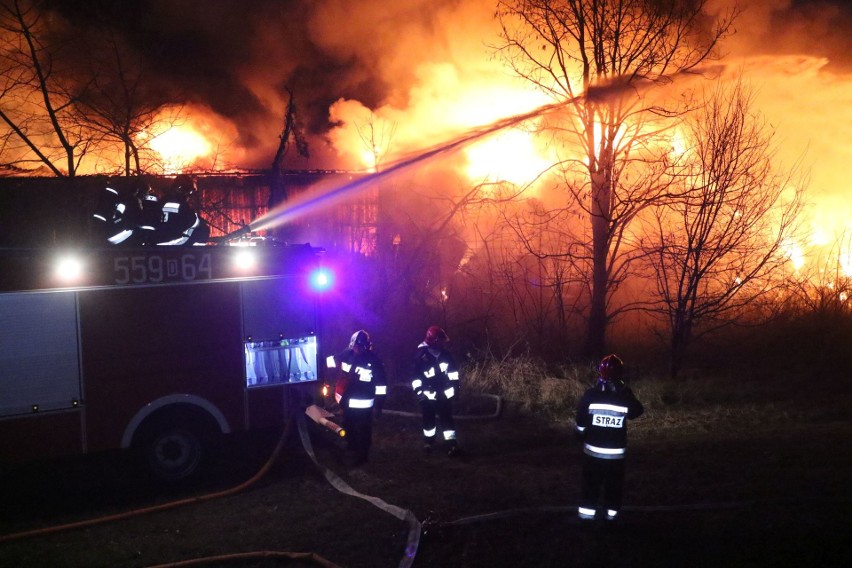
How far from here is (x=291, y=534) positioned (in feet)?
18.0

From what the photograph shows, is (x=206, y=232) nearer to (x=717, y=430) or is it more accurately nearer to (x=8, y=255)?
(x=8, y=255)

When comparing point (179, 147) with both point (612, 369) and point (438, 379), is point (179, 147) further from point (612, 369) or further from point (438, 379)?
point (612, 369)

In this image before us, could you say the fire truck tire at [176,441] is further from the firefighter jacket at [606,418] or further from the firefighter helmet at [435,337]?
the firefighter jacket at [606,418]

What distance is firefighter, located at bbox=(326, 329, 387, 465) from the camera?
7418 millimetres

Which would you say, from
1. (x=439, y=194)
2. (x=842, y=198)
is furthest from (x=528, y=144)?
(x=842, y=198)

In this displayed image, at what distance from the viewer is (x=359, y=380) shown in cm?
741

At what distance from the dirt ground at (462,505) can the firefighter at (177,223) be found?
2661 mm

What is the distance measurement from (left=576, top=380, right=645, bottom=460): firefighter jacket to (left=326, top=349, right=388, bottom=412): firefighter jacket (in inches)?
111

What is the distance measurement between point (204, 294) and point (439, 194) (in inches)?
359

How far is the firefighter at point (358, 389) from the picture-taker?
7.42 meters

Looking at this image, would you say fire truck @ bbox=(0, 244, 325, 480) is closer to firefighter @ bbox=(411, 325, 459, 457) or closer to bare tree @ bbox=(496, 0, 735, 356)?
firefighter @ bbox=(411, 325, 459, 457)

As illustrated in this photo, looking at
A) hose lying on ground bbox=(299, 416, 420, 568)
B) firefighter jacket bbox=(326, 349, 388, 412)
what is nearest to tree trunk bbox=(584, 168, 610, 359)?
firefighter jacket bbox=(326, 349, 388, 412)

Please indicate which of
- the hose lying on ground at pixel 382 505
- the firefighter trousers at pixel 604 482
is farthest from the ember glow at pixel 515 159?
the firefighter trousers at pixel 604 482

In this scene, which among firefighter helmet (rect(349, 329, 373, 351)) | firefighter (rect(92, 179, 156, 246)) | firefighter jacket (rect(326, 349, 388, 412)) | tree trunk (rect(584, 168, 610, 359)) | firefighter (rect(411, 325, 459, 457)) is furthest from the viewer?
tree trunk (rect(584, 168, 610, 359))
